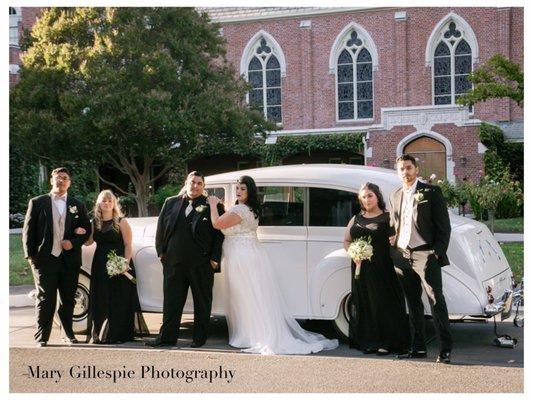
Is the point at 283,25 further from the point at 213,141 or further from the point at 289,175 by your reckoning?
the point at 289,175

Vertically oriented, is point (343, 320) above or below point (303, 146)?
below

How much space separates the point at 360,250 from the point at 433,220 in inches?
30.3

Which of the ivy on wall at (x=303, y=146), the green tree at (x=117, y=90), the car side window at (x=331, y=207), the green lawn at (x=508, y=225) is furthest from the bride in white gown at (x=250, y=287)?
the ivy on wall at (x=303, y=146)

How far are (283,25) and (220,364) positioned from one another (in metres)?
27.8

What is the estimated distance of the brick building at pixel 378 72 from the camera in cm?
2867

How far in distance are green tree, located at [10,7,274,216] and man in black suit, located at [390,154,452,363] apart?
13098 mm

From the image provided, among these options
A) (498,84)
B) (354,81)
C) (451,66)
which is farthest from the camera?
(354,81)

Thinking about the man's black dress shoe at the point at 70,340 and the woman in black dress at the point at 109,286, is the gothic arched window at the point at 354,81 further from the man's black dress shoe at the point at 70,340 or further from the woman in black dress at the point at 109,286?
the man's black dress shoe at the point at 70,340

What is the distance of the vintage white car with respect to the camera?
25.1ft

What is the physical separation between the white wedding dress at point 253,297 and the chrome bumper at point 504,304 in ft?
5.22

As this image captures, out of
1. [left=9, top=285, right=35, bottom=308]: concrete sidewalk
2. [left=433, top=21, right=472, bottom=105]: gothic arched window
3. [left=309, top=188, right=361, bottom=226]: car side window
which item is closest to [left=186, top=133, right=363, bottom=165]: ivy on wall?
[left=433, top=21, right=472, bottom=105]: gothic arched window

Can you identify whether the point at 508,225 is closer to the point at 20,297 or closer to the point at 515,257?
the point at 515,257

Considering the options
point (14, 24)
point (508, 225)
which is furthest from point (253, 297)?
point (14, 24)

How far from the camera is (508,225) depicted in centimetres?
1712
